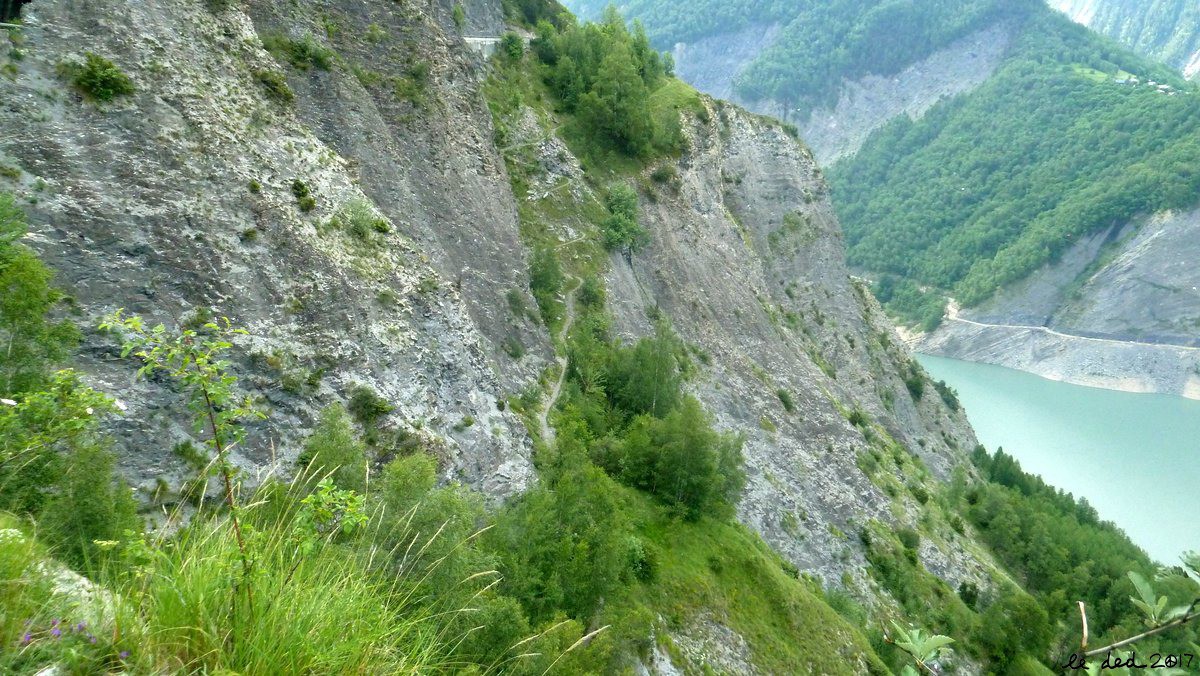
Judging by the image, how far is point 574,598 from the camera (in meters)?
14.8

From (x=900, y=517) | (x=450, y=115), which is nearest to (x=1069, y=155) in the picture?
(x=900, y=517)

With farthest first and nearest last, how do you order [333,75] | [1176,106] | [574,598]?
[1176,106] < [333,75] < [574,598]

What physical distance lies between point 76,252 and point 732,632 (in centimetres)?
1916

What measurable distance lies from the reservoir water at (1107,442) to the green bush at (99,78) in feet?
246

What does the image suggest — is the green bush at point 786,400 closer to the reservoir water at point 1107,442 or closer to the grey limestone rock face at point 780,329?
the grey limestone rock face at point 780,329

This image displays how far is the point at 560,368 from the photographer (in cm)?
2830

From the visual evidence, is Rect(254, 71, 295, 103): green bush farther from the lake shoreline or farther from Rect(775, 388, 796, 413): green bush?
Result: the lake shoreline

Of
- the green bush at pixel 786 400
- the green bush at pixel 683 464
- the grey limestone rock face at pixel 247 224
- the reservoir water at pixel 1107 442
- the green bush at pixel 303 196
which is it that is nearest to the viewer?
the grey limestone rock face at pixel 247 224

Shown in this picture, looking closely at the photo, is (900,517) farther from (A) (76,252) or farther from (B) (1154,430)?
(B) (1154,430)

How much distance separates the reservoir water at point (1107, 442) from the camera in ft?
205

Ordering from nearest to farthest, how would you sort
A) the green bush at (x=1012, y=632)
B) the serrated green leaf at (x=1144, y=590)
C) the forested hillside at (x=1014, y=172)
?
the serrated green leaf at (x=1144, y=590), the green bush at (x=1012, y=632), the forested hillside at (x=1014, y=172)

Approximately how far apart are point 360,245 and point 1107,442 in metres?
92.3

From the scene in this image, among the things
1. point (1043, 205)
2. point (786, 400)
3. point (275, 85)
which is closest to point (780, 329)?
point (786, 400)

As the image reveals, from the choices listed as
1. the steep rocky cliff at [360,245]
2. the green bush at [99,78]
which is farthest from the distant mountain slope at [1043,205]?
the green bush at [99,78]
